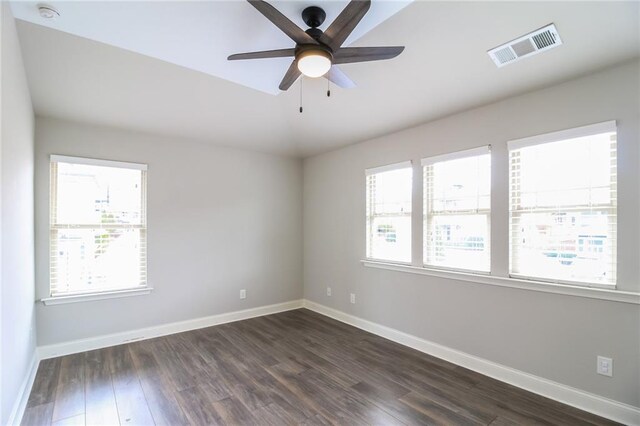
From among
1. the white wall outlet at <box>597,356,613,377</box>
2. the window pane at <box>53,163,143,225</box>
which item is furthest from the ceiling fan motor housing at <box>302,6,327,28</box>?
the white wall outlet at <box>597,356,613,377</box>

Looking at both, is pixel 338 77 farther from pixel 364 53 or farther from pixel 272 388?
pixel 272 388

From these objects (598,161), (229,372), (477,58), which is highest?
(477,58)

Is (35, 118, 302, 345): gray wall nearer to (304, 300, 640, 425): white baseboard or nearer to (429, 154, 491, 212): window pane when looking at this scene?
(304, 300, 640, 425): white baseboard

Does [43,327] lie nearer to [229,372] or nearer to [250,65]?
[229,372]

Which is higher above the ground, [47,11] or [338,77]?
[47,11]

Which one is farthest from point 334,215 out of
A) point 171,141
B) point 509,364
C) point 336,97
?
point 509,364

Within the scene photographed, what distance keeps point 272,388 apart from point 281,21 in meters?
2.73

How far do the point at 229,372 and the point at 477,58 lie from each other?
11.5 feet

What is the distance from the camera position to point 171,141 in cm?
402

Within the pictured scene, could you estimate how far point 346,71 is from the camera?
114 inches

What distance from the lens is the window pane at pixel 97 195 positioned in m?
3.36

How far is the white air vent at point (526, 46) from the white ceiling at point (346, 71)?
46 millimetres

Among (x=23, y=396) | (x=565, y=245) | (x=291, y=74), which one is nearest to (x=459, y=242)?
(x=565, y=245)

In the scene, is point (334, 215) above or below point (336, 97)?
below
